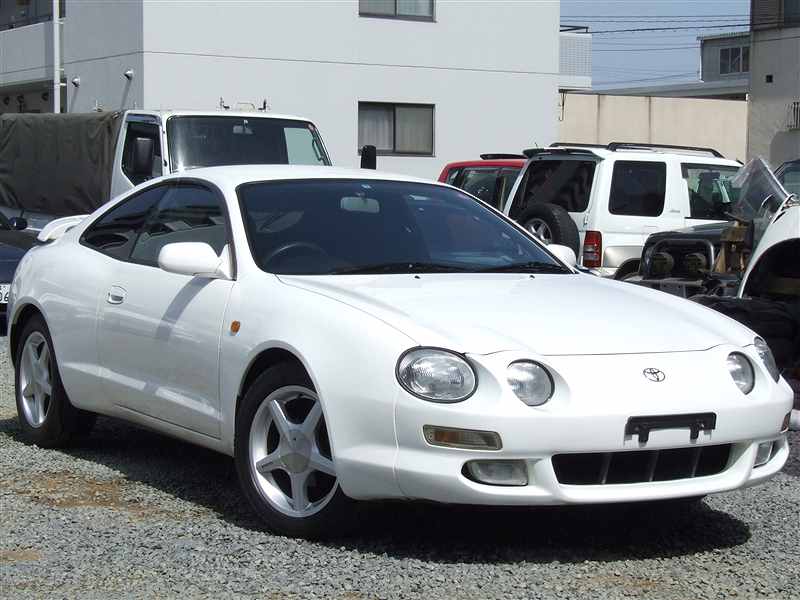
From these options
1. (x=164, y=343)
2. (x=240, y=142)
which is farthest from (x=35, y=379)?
(x=240, y=142)

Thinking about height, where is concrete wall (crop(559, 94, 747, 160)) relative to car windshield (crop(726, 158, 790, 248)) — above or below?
above

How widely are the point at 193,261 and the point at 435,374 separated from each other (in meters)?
1.41

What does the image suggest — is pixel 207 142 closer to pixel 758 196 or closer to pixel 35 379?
pixel 758 196

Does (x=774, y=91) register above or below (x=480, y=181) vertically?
above

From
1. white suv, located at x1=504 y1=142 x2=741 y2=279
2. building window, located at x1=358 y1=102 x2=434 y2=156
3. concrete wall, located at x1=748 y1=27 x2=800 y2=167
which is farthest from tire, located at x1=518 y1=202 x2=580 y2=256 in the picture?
concrete wall, located at x1=748 y1=27 x2=800 y2=167

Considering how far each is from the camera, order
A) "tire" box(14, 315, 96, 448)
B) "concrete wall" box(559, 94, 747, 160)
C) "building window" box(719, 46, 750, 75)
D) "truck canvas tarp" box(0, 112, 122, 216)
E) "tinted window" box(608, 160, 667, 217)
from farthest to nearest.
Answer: "building window" box(719, 46, 750, 75), "concrete wall" box(559, 94, 747, 160), "truck canvas tarp" box(0, 112, 122, 216), "tinted window" box(608, 160, 667, 217), "tire" box(14, 315, 96, 448)

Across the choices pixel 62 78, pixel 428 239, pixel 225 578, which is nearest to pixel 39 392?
pixel 428 239

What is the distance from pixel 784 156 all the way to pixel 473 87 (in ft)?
A: 28.4

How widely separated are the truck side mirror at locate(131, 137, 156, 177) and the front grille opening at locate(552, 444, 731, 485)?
33.5 feet

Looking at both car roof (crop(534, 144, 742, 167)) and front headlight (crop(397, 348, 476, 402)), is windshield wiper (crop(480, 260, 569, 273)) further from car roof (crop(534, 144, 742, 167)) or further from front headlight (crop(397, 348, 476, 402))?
car roof (crop(534, 144, 742, 167))

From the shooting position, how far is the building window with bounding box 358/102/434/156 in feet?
89.8

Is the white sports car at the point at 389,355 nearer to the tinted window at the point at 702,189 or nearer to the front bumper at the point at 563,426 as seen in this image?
the front bumper at the point at 563,426

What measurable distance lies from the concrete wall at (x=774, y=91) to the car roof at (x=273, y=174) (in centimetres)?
2674

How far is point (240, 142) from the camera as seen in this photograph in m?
15.0
